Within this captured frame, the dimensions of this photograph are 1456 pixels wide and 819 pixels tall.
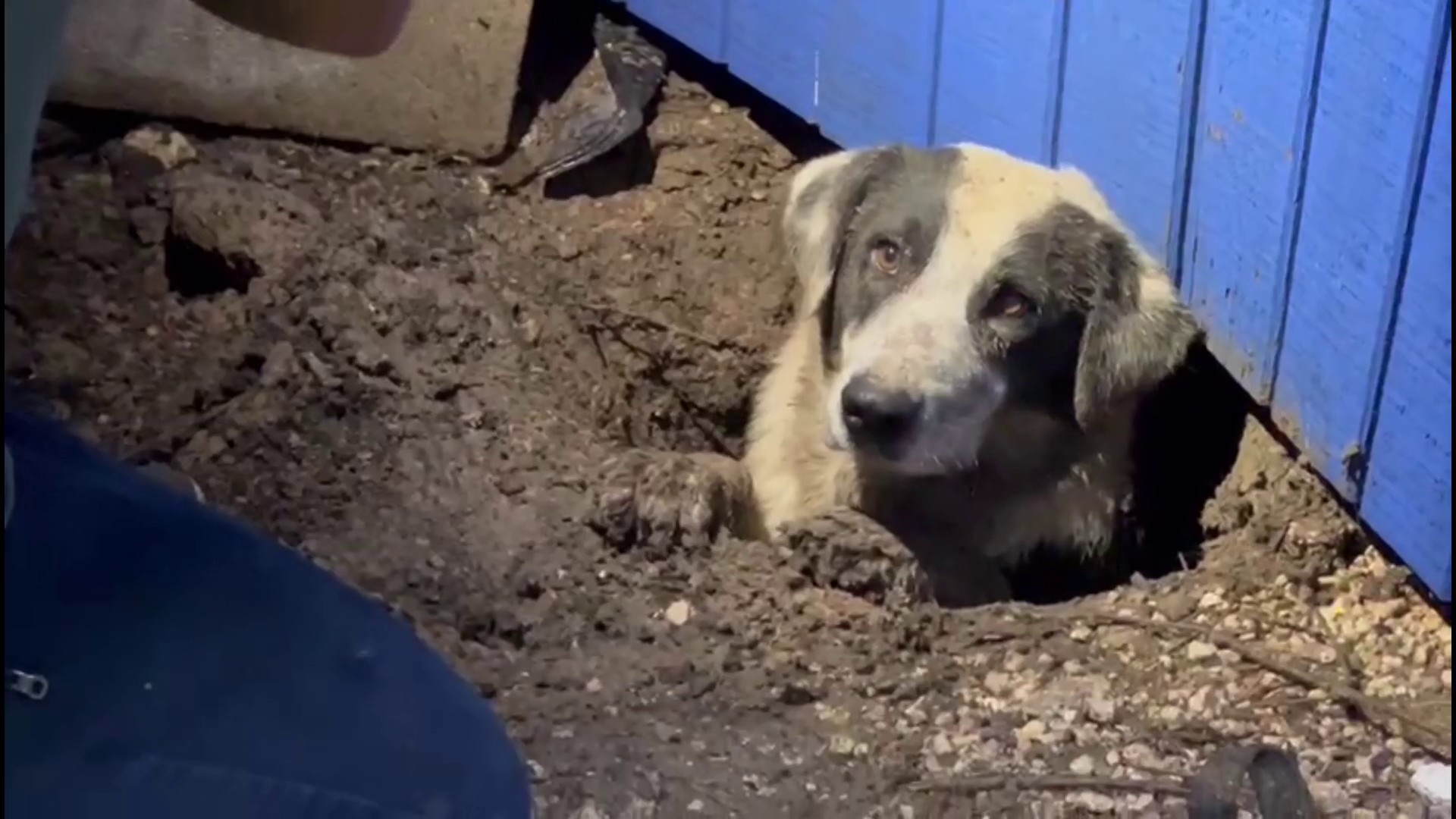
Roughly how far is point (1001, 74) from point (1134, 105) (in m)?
0.28

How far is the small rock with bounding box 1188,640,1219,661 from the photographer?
199 cm

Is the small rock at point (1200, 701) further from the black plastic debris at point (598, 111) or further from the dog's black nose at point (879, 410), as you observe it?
the black plastic debris at point (598, 111)

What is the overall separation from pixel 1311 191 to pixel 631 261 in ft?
3.87

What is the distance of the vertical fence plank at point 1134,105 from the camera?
2199 mm

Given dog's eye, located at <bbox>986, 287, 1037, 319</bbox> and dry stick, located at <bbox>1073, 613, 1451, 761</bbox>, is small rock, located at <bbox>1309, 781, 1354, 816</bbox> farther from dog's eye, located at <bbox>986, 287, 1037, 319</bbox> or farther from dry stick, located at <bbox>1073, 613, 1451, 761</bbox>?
dog's eye, located at <bbox>986, 287, 1037, 319</bbox>

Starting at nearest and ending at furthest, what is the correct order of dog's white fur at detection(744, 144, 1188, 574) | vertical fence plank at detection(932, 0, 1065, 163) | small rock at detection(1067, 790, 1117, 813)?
small rock at detection(1067, 790, 1117, 813) → dog's white fur at detection(744, 144, 1188, 574) → vertical fence plank at detection(932, 0, 1065, 163)

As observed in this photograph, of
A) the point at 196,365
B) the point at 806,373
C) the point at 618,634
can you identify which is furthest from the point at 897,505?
the point at 196,365

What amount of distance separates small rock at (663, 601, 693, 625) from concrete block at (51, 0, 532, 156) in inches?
47.7

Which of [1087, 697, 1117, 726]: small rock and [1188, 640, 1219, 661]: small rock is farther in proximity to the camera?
[1188, 640, 1219, 661]: small rock

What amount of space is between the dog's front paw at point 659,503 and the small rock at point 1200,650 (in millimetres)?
603

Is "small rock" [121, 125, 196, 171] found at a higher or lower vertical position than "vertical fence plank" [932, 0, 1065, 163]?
lower

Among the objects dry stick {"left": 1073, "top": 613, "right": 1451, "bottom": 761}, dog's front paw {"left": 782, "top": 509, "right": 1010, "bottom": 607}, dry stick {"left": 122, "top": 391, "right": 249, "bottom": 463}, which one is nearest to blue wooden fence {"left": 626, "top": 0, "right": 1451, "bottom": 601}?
dry stick {"left": 1073, "top": 613, "right": 1451, "bottom": 761}

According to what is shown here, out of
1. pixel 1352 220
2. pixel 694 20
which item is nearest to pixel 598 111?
pixel 694 20

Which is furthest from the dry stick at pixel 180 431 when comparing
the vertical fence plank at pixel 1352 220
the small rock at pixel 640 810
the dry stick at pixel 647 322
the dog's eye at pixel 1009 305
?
the vertical fence plank at pixel 1352 220
